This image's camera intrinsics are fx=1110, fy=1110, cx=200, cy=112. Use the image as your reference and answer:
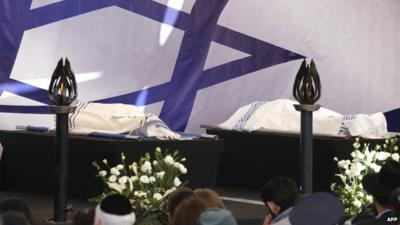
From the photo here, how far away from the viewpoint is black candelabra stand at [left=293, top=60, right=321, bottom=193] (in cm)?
591

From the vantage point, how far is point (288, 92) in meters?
9.95

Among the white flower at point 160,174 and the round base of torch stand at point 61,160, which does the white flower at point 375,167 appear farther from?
the round base of torch stand at point 61,160

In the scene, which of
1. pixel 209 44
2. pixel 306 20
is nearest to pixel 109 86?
pixel 209 44

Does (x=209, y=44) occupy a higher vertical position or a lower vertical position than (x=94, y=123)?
higher

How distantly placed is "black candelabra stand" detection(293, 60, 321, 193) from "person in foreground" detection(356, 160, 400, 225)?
95 centimetres

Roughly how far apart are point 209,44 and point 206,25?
0.17 metres

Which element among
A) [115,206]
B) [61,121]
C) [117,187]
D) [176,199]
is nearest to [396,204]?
[176,199]

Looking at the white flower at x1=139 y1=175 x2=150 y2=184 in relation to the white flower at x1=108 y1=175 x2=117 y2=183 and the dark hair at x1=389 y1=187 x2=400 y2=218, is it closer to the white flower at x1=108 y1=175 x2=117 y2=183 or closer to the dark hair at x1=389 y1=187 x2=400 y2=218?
the white flower at x1=108 y1=175 x2=117 y2=183

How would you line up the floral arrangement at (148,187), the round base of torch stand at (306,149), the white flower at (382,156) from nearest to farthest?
the floral arrangement at (148,187) → the round base of torch stand at (306,149) → the white flower at (382,156)

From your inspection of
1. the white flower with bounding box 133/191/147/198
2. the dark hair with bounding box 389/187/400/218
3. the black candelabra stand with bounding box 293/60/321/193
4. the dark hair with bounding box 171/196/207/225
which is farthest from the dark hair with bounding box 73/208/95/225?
the black candelabra stand with bounding box 293/60/321/193

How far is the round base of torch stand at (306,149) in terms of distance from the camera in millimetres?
5902

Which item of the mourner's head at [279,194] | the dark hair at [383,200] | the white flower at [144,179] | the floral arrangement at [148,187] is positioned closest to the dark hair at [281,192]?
the mourner's head at [279,194]

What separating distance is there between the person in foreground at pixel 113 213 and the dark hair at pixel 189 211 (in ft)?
0.64

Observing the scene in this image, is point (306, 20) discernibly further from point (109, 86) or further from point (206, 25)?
point (109, 86)
